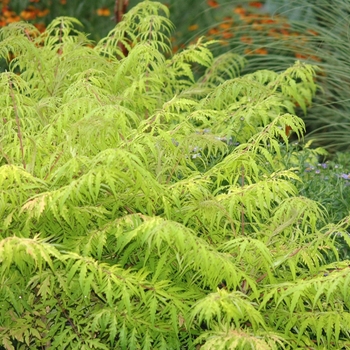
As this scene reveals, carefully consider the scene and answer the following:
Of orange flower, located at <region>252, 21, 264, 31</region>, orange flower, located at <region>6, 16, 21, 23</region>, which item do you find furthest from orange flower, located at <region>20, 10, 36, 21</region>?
orange flower, located at <region>252, 21, 264, 31</region>

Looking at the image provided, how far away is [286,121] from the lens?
11.7 feet

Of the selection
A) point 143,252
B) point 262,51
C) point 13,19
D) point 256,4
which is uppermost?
point 143,252

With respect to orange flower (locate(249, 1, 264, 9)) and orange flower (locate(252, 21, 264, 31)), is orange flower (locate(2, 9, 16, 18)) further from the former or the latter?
orange flower (locate(252, 21, 264, 31))

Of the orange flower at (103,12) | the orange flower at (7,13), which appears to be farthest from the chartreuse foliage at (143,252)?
the orange flower at (7,13)

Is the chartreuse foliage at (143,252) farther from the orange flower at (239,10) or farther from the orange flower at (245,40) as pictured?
the orange flower at (239,10)

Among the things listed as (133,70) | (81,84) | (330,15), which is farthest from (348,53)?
(81,84)

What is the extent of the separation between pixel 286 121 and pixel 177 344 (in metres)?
1.02

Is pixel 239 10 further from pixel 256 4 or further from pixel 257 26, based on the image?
pixel 257 26

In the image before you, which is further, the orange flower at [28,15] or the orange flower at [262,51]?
the orange flower at [28,15]

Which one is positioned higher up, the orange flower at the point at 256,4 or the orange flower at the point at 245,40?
the orange flower at the point at 256,4

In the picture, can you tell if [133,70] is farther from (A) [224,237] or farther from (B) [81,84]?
(A) [224,237]

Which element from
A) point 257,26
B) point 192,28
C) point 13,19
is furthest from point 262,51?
point 13,19

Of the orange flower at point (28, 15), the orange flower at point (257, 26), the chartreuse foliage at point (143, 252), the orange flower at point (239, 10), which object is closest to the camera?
the chartreuse foliage at point (143, 252)

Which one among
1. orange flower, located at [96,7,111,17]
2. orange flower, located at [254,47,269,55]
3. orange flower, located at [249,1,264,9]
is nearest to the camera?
orange flower, located at [254,47,269,55]
